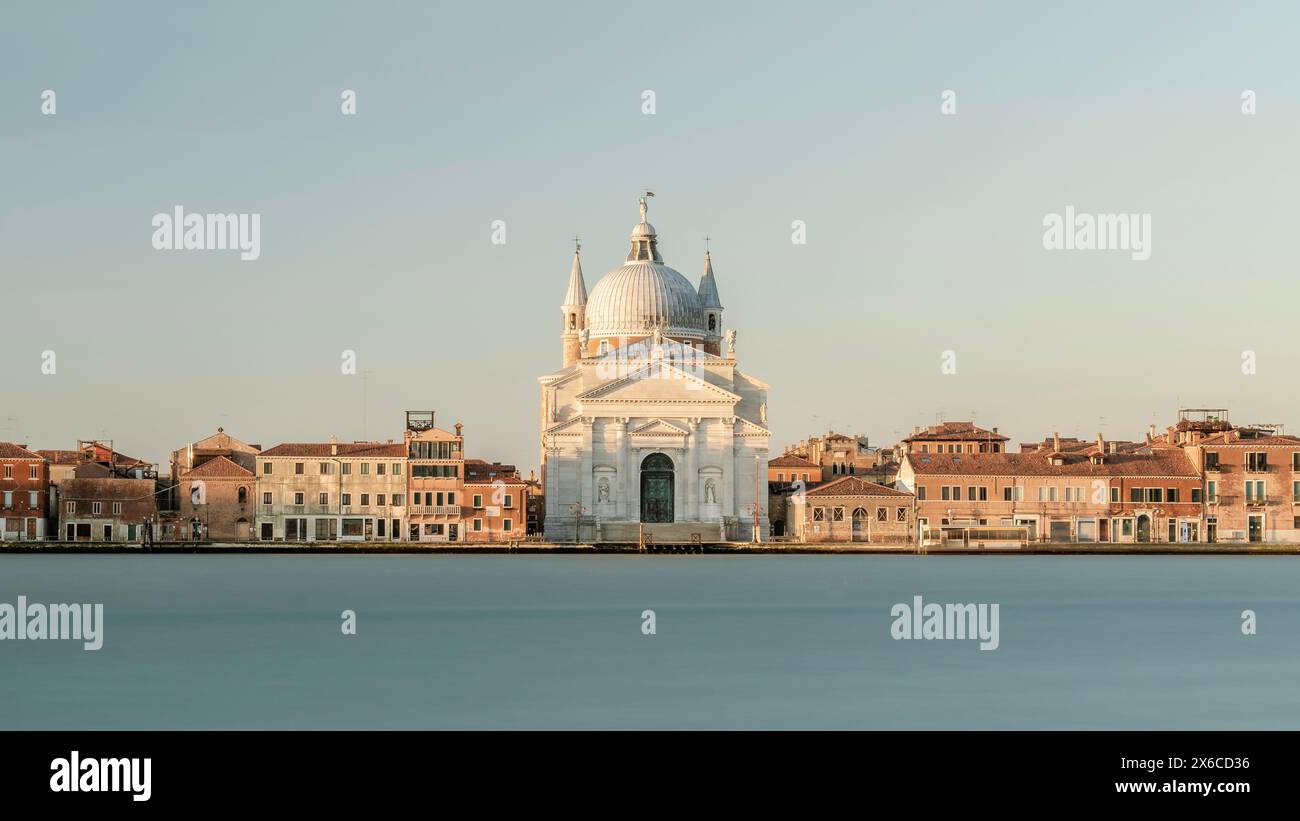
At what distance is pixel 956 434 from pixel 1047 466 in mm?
10123

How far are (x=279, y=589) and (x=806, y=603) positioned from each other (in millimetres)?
11378

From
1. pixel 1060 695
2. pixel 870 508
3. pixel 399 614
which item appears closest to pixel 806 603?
pixel 399 614

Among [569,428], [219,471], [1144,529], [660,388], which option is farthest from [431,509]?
[1144,529]

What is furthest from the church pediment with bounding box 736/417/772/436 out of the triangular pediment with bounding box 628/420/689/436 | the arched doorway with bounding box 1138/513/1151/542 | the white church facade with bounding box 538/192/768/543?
the arched doorway with bounding box 1138/513/1151/542

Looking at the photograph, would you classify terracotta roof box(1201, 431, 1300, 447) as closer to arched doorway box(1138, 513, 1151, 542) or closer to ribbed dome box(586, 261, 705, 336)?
arched doorway box(1138, 513, 1151, 542)

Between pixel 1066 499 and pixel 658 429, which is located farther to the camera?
pixel 658 429

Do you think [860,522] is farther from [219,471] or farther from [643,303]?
[219,471]

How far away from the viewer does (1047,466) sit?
2456 inches

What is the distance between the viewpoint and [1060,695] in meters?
24.5

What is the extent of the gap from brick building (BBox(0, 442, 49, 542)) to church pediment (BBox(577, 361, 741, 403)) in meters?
16.8

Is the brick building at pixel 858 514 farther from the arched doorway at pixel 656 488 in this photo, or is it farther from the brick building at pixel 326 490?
the brick building at pixel 326 490

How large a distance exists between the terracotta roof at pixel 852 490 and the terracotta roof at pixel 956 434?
1071 cm

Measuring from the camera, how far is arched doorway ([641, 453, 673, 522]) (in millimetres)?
62719

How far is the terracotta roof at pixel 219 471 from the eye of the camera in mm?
61531
